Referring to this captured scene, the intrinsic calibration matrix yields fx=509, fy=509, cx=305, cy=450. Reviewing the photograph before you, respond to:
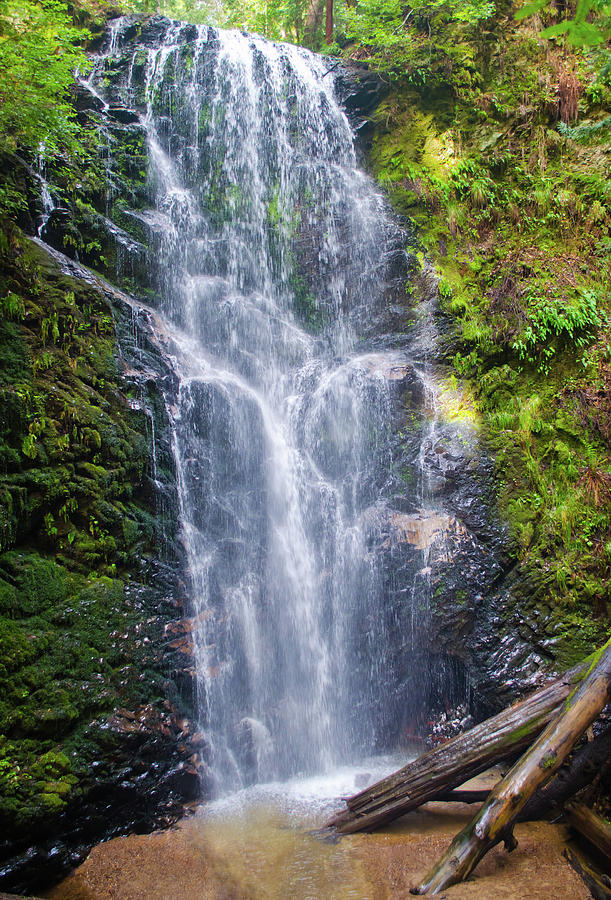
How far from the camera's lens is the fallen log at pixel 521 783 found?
3846 mm

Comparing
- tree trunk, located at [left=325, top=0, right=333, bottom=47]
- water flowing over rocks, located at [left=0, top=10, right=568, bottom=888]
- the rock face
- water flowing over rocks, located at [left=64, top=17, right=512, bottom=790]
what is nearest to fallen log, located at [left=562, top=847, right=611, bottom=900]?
water flowing over rocks, located at [left=0, top=10, right=568, bottom=888]

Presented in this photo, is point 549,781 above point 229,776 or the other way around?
above

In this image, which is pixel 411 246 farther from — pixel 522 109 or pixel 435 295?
pixel 522 109

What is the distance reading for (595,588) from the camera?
20.3 feet

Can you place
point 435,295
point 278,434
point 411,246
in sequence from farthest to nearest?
point 411,246 < point 435,295 < point 278,434

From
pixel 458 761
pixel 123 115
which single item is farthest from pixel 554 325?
pixel 123 115

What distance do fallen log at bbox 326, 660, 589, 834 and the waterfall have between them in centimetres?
176

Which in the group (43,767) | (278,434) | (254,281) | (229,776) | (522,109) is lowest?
(229,776)

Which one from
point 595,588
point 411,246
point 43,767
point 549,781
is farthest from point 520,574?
point 411,246

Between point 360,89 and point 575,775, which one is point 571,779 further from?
point 360,89

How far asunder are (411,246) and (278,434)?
462 cm

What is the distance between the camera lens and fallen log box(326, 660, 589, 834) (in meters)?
4.57

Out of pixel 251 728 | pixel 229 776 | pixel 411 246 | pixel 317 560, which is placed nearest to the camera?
pixel 229 776

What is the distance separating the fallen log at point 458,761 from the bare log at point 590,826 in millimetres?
562
